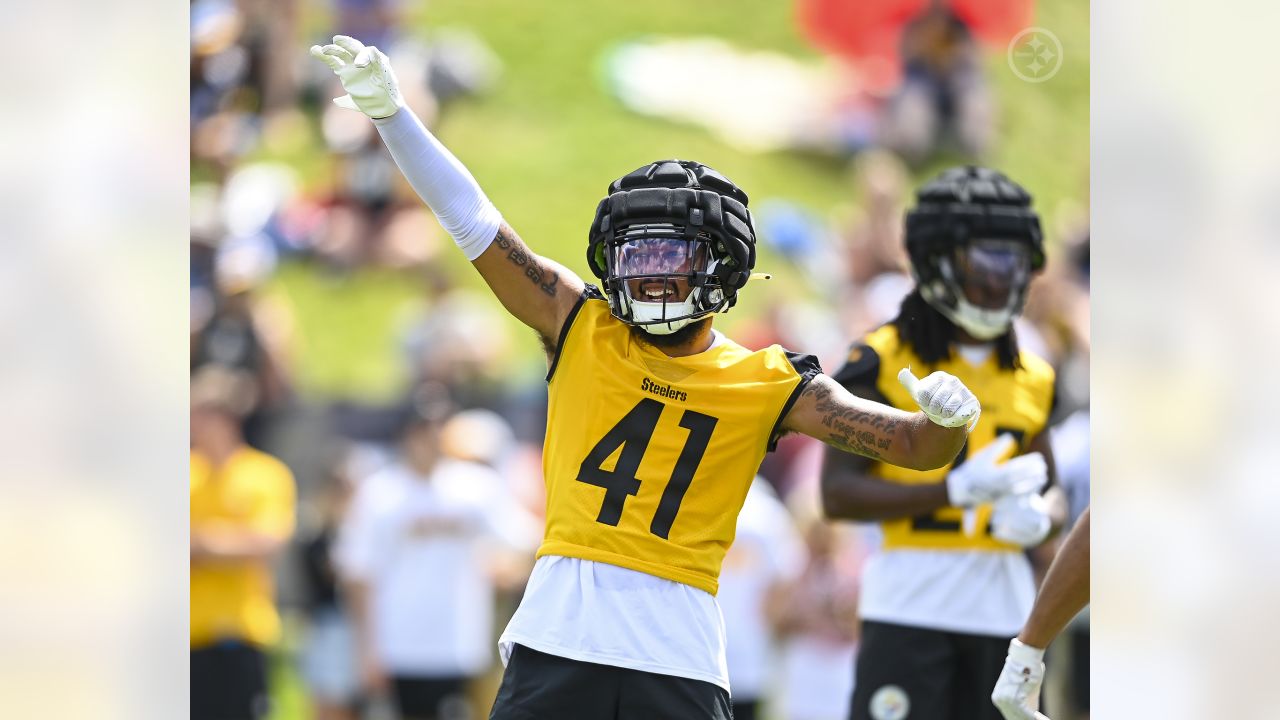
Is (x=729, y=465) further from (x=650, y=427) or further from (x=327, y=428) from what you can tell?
(x=327, y=428)

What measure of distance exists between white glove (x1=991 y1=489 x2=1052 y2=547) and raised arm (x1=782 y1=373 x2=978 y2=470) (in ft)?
4.19

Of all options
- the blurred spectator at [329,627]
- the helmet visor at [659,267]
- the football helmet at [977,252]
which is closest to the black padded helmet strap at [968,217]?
the football helmet at [977,252]

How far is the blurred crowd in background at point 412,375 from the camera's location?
9586 mm

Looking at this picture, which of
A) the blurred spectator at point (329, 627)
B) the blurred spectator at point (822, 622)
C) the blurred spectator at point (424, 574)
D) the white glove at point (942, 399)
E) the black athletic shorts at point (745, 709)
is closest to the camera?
the white glove at point (942, 399)

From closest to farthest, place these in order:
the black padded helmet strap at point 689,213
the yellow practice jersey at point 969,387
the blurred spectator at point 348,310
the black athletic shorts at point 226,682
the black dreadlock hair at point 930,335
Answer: the black padded helmet strap at point 689,213 < the yellow practice jersey at point 969,387 < the black dreadlock hair at point 930,335 < the black athletic shorts at point 226,682 < the blurred spectator at point 348,310

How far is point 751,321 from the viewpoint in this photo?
42.2ft

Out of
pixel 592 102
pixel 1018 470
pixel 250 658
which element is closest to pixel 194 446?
pixel 250 658

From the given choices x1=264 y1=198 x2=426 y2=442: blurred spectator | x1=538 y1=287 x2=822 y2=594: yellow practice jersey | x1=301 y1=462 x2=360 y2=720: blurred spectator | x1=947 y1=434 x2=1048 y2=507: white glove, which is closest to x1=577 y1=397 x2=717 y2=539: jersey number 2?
x1=538 y1=287 x2=822 y2=594: yellow practice jersey

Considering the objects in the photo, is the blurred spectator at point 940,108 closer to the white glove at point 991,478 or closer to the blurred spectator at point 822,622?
the blurred spectator at point 822,622

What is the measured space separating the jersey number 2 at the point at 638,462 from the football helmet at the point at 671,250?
0.26 m

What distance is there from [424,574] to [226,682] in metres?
1.30

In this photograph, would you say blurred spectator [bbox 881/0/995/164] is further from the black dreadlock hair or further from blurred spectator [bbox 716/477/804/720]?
the black dreadlock hair

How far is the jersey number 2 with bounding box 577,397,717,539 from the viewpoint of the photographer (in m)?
4.67
